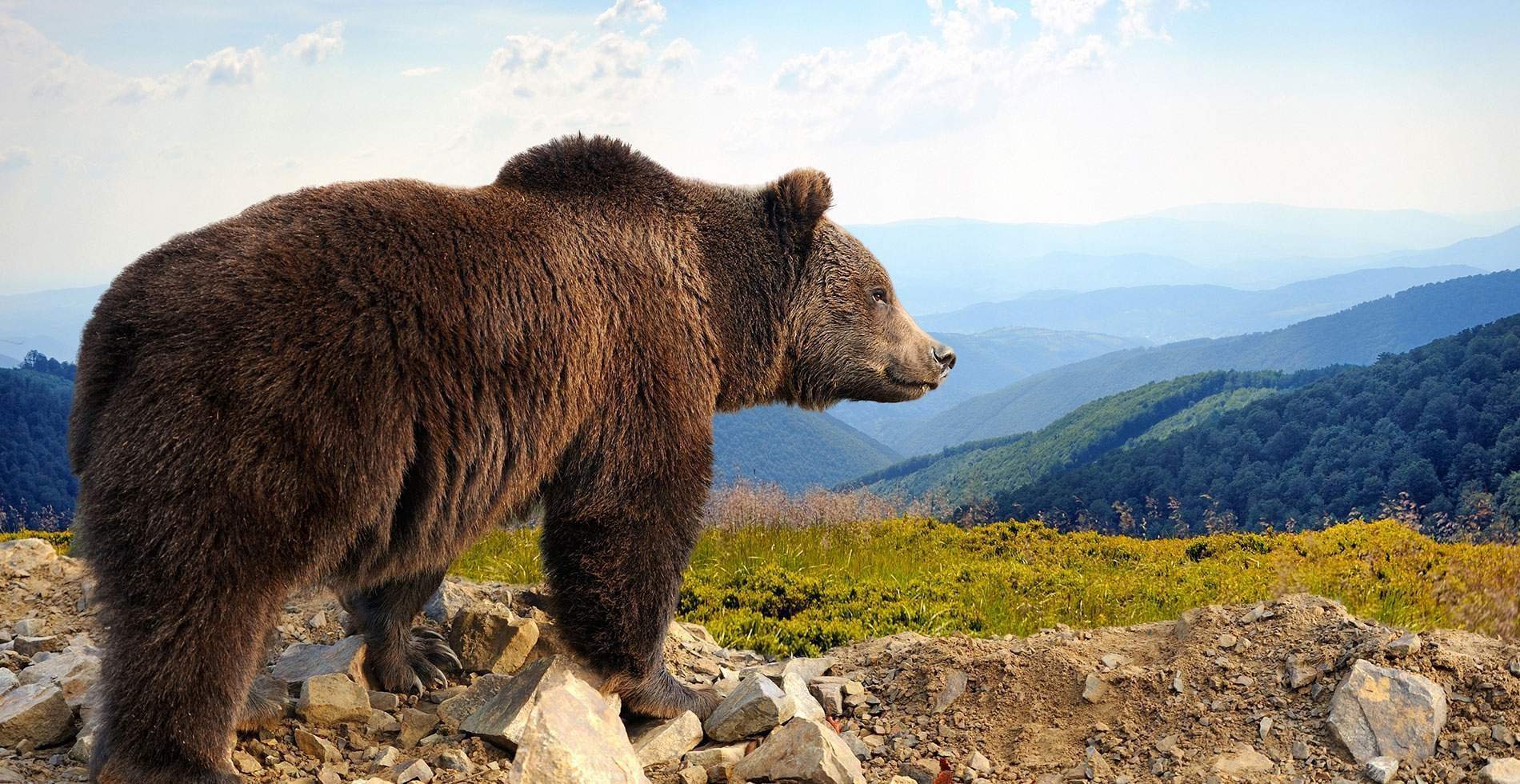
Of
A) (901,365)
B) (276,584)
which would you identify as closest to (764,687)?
(901,365)

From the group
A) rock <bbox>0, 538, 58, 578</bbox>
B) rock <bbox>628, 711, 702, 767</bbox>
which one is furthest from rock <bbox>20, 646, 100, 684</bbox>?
rock <bbox>628, 711, 702, 767</bbox>

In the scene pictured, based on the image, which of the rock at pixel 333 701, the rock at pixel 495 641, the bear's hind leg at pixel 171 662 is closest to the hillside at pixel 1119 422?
the rock at pixel 495 641

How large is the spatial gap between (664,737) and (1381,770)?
3688mm

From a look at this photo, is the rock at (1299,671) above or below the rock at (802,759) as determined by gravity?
above

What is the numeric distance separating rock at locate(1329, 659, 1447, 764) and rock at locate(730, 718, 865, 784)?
2.66m

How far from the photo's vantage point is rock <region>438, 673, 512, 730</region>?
5.80 meters

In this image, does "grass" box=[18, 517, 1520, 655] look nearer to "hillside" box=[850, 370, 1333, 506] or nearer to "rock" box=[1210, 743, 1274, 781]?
"rock" box=[1210, 743, 1274, 781]

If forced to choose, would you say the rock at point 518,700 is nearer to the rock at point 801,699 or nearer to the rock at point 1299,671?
the rock at point 801,699

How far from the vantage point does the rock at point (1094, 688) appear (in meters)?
6.23

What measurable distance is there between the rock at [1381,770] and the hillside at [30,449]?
622 inches

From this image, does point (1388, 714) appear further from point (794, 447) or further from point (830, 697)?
point (794, 447)

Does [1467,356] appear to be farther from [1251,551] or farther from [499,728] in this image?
[499,728]

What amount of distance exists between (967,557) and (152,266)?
365 inches

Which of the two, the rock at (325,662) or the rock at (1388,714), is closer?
the rock at (1388,714)
